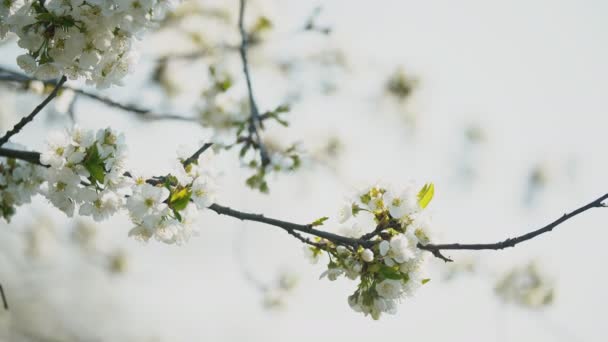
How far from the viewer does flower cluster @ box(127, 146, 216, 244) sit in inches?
54.4

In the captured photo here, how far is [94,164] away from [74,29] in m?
0.43

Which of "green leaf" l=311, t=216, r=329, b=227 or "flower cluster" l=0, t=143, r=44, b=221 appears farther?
"flower cluster" l=0, t=143, r=44, b=221

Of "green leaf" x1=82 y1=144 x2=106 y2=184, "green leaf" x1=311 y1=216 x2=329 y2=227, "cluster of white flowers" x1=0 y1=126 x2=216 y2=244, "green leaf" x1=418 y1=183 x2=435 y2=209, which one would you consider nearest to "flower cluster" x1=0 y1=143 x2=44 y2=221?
"cluster of white flowers" x1=0 y1=126 x2=216 y2=244

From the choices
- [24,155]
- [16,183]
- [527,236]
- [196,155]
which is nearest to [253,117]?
[196,155]

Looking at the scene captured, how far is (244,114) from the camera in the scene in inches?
121

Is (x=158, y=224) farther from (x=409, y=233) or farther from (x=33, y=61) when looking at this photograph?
(x=409, y=233)

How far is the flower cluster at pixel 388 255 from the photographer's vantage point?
4.58 ft

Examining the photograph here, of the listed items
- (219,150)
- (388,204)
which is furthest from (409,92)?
(388,204)

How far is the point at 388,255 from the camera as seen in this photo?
1.40 metres

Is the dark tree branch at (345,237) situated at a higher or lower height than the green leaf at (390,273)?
higher

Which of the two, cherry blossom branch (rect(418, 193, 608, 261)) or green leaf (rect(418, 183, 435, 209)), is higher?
green leaf (rect(418, 183, 435, 209))

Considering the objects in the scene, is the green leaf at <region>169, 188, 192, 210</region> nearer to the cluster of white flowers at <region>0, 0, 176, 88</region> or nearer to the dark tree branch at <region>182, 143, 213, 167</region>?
the dark tree branch at <region>182, 143, 213, 167</region>

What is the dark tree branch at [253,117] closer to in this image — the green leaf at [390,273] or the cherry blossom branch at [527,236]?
the green leaf at [390,273]

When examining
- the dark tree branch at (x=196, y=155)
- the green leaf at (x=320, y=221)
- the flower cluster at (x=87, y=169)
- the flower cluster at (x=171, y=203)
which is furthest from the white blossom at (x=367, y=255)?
the flower cluster at (x=87, y=169)
